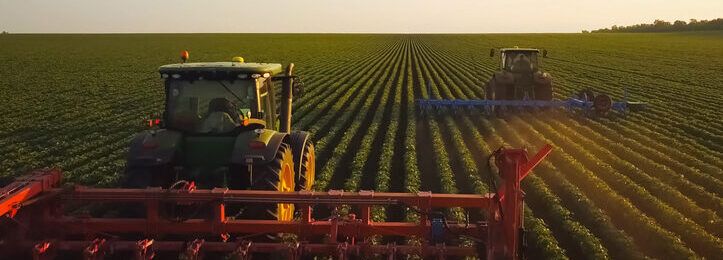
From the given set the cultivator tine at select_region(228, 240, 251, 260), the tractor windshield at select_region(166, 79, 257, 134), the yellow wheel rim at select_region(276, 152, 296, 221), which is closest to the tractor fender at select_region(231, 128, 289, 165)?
the yellow wheel rim at select_region(276, 152, 296, 221)

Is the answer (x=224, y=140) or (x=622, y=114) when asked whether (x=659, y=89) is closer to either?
(x=622, y=114)

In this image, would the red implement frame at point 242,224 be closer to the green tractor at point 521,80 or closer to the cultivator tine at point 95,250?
the cultivator tine at point 95,250

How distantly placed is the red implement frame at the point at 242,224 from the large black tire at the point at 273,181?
21 cm

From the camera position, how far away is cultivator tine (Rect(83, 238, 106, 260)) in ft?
18.1

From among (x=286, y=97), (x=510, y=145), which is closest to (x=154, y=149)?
(x=286, y=97)

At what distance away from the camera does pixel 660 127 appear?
→ 17422 mm

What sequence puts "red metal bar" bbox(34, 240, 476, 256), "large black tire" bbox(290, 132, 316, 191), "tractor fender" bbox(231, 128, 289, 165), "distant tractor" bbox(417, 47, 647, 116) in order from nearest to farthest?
1. "red metal bar" bbox(34, 240, 476, 256)
2. "tractor fender" bbox(231, 128, 289, 165)
3. "large black tire" bbox(290, 132, 316, 191)
4. "distant tractor" bbox(417, 47, 647, 116)

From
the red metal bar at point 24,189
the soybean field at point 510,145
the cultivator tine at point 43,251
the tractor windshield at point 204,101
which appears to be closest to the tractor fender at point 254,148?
the tractor windshield at point 204,101

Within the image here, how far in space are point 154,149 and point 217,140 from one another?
74 centimetres

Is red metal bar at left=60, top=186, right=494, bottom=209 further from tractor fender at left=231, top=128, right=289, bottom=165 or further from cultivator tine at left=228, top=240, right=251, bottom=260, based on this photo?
tractor fender at left=231, top=128, right=289, bottom=165

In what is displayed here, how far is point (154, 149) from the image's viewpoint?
6766 millimetres

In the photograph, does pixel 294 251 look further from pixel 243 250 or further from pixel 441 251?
pixel 441 251

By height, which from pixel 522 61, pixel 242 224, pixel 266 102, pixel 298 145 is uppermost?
pixel 522 61

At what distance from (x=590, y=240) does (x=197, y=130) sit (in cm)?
481
